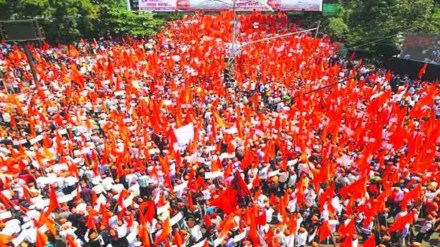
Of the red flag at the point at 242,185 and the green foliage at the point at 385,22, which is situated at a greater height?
the green foliage at the point at 385,22

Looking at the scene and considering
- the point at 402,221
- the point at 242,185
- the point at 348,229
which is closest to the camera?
the point at 348,229

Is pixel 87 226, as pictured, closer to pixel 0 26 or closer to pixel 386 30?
pixel 0 26

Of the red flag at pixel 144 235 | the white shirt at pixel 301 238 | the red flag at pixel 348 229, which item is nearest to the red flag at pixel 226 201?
the white shirt at pixel 301 238

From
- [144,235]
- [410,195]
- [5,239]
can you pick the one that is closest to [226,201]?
[144,235]

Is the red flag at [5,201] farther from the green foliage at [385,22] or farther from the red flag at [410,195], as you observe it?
the green foliage at [385,22]

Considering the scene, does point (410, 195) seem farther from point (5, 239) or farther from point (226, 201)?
point (5, 239)

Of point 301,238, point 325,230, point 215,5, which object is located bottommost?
point 301,238

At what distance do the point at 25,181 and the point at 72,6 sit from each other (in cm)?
1747

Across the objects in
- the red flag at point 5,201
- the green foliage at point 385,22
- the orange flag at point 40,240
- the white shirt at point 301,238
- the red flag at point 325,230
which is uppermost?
the green foliage at point 385,22

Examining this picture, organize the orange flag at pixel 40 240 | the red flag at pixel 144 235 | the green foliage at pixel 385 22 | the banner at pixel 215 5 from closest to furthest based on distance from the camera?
the orange flag at pixel 40 240
the red flag at pixel 144 235
the green foliage at pixel 385 22
the banner at pixel 215 5

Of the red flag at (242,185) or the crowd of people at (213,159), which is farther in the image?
the red flag at (242,185)

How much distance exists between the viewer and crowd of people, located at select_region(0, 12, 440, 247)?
8680mm

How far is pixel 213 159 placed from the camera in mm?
10828

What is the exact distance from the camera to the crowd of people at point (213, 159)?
8680 millimetres
